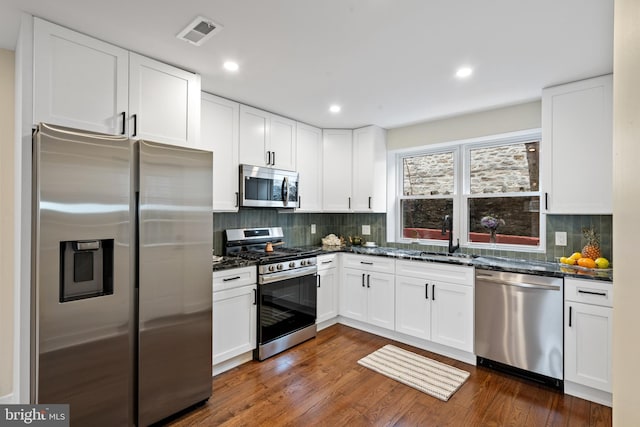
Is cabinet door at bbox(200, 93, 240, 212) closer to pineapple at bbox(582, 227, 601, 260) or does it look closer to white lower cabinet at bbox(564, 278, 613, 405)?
white lower cabinet at bbox(564, 278, 613, 405)

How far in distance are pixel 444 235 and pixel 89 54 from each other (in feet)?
12.2

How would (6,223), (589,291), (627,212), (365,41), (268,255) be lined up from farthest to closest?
(268,255), (589,291), (6,223), (365,41), (627,212)

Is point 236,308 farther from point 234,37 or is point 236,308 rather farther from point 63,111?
point 234,37

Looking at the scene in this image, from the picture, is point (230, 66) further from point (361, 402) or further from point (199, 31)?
point (361, 402)

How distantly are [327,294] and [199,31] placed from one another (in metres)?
2.89

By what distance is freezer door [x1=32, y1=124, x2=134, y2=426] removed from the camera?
1.66 meters

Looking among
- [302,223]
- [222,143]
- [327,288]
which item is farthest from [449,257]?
[222,143]

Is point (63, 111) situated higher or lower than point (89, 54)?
lower

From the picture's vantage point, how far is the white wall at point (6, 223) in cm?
217

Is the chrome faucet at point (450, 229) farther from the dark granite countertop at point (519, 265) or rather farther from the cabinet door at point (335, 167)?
the cabinet door at point (335, 167)

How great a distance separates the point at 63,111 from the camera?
1.88 metres

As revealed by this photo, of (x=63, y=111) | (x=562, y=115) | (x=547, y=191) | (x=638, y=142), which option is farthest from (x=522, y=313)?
(x=63, y=111)

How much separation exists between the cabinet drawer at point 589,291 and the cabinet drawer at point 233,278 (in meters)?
2.56

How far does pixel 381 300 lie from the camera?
353 centimetres
